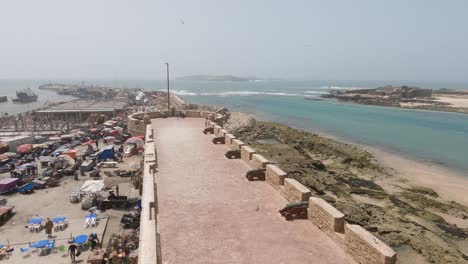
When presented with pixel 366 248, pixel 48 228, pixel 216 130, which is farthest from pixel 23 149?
pixel 366 248

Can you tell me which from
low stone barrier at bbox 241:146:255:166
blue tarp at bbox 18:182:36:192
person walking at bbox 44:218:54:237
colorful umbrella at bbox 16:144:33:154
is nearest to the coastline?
low stone barrier at bbox 241:146:255:166

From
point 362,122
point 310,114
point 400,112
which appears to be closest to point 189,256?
point 362,122

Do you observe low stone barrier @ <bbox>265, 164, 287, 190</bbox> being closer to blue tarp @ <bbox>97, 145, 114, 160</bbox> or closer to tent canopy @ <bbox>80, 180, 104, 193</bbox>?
tent canopy @ <bbox>80, 180, 104, 193</bbox>

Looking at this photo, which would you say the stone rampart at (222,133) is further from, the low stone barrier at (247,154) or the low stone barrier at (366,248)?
the low stone barrier at (366,248)

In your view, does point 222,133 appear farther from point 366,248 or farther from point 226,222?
point 366,248

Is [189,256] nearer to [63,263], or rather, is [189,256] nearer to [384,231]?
[63,263]
